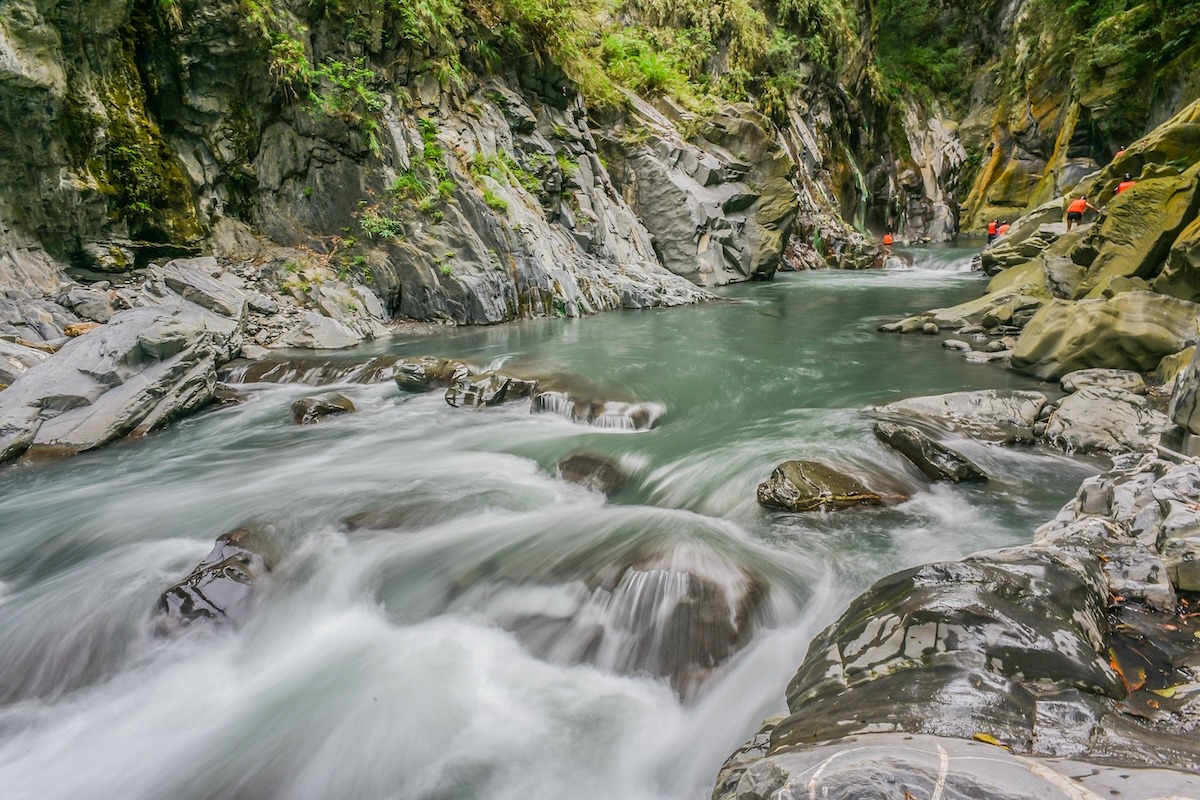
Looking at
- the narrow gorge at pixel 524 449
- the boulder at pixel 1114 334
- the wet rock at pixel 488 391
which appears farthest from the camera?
the wet rock at pixel 488 391

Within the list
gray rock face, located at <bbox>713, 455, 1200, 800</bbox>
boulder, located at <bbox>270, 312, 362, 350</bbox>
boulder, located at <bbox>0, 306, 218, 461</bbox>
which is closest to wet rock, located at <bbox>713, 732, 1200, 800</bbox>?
gray rock face, located at <bbox>713, 455, 1200, 800</bbox>

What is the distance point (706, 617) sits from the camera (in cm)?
331

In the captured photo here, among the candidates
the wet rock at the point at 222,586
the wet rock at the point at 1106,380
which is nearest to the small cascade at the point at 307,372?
the wet rock at the point at 222,586

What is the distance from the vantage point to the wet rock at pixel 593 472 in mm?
5367

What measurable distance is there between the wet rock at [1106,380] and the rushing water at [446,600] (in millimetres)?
952

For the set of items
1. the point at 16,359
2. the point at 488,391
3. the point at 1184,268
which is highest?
the point at 16,359

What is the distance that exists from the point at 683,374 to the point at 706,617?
561 cm

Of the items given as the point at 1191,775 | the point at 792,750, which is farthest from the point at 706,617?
the point at 1191,775

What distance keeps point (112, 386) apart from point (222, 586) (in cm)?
483

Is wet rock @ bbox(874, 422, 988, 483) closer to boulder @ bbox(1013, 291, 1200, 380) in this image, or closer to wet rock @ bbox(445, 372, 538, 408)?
boulder @ bbox(1013, 291, 1200, 380)

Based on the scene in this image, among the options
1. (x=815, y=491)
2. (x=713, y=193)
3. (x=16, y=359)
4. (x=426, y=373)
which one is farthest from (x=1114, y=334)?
(x=16, y=359)

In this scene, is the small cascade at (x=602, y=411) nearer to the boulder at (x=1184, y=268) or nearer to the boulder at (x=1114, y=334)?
the boulder at (x=1114, y=334)

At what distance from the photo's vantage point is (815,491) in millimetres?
4586

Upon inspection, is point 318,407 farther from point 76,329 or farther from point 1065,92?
point 1065,92
